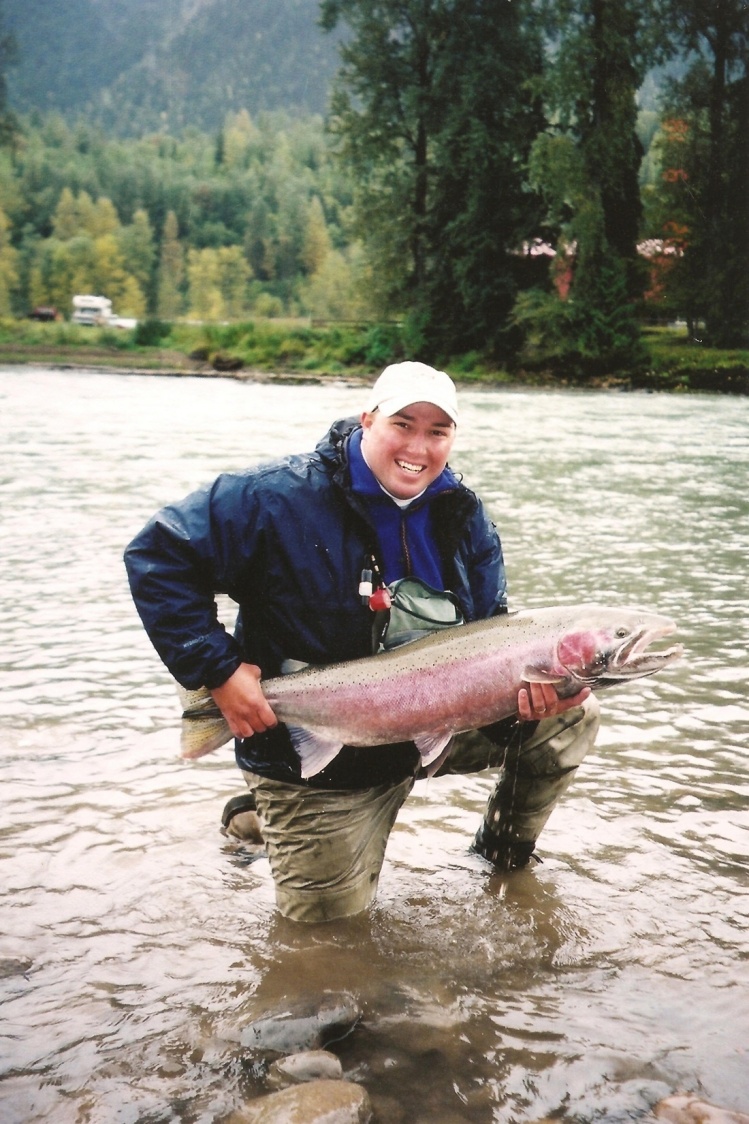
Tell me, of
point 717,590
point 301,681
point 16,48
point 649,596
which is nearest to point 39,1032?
point 301,681

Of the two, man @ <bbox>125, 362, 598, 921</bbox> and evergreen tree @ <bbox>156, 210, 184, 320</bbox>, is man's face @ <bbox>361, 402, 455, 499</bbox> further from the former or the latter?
evergreen tree @ <bbox>156, 210, 184, 320</bbox>

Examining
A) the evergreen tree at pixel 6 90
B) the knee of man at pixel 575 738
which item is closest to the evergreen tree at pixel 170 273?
the evergreen tree at pixel 6 90

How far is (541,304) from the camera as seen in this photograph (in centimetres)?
3900

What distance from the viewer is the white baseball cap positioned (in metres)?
3.27

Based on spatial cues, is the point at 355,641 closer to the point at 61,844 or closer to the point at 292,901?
the point at 292,901

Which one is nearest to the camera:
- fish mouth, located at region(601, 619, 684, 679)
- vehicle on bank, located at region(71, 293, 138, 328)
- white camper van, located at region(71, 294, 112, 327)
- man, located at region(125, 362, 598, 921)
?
fish mouth, located at region(601, 619, 684, 679)

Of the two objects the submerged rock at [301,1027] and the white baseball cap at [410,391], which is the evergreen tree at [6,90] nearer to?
the white baseball cap at [410,391]

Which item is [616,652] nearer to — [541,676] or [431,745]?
[541,676]

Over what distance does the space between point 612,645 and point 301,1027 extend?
4.29 ft

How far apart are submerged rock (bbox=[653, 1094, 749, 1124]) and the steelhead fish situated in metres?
1.07

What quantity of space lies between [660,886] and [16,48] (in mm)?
51076

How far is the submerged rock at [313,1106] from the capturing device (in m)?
2.51

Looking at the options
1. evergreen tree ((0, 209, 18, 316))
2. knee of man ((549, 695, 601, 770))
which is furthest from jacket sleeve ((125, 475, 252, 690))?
evergreen tree ((0, 209, 18, 316))

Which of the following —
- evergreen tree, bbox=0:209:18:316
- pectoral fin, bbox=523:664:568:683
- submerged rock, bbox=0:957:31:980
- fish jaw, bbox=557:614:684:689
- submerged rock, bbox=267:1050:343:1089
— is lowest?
submerged rock, bbox=0:957:31:980
